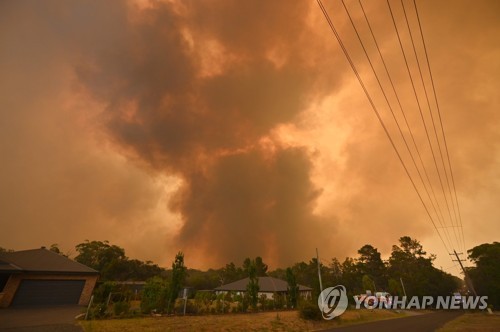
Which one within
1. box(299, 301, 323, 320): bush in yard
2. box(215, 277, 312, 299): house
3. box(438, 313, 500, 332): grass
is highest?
box(215, 277, 312, 299): house

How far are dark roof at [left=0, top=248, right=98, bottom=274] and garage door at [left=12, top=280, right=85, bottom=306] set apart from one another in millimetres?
1316

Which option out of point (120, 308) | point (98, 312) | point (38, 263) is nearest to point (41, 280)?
point (38, 263)

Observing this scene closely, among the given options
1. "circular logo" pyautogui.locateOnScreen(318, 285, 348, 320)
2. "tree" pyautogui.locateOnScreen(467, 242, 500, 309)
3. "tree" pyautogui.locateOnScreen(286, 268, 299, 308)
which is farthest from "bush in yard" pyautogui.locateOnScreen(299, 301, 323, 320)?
"tree" pyautogui.locateOnScreen(467, 242, 500, 309)

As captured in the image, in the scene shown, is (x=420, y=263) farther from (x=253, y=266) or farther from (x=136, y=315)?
(x=136, y=315)

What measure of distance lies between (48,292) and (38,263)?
14.1ft

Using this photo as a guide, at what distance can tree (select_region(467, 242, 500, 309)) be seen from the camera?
49.5 m

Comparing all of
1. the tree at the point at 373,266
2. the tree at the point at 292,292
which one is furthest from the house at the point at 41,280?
the tree at the point at 373,266

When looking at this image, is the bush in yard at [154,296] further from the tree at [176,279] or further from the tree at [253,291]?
the tree at [253,291]

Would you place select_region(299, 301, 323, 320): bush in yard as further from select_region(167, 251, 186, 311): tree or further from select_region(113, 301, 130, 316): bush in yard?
select_region(113, 301, 130, 316): bush in yard

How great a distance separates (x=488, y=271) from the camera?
52.2 m

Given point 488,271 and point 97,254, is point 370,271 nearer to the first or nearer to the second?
point 488,271

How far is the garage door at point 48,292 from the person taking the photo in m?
26.0

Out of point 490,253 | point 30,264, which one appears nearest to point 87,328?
point 30,264

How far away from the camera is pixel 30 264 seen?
2836 centimetres
